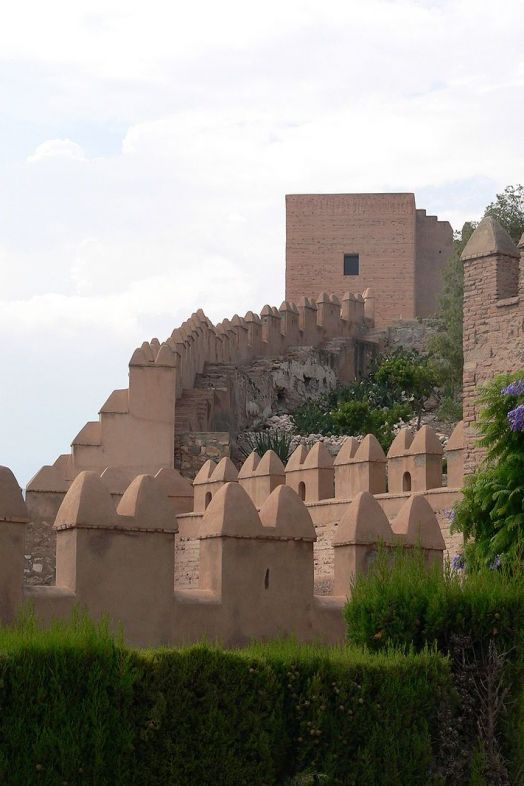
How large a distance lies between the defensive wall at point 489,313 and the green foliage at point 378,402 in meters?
11.2

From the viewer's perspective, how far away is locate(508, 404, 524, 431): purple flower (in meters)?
17.4

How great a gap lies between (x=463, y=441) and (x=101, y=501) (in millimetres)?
8789

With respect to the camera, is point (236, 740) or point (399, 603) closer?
point (236, 740)

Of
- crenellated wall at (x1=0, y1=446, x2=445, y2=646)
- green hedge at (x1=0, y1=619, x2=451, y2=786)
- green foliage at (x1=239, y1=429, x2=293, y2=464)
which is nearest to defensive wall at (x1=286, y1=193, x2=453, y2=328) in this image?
green foliage at (x1=239, y1=429, x2=293, y2=464)

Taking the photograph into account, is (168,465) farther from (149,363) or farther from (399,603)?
(399,603)

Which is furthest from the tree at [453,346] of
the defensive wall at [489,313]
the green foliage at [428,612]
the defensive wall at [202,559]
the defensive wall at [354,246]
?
the green foliage at [428,612]

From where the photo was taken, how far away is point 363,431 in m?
34.1

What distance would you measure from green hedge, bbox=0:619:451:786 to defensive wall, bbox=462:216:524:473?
31.2 ft

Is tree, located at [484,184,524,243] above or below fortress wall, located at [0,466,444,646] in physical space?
above

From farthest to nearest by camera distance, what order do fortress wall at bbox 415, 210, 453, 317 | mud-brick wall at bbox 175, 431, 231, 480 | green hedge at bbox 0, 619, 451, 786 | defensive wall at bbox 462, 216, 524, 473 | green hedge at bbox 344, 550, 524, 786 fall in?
fortress wall at bbox 415, 210, 453, 317
mud-brick wall at bbox 175, 431, 231, 480
defensive wall at bbox 462, 216, 524, 473
green hedge at bbox 344, 550, 524, 786
green hedge at bbox 0, 619, 451, 786

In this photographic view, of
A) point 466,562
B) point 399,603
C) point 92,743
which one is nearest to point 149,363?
point 466,562

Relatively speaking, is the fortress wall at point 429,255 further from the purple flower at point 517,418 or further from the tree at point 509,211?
the purple flower at point 517,418

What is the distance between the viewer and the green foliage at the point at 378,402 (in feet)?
114

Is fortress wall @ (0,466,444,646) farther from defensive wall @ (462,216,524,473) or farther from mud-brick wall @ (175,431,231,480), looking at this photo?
mud-brick wall @ (175,431,231,480)
